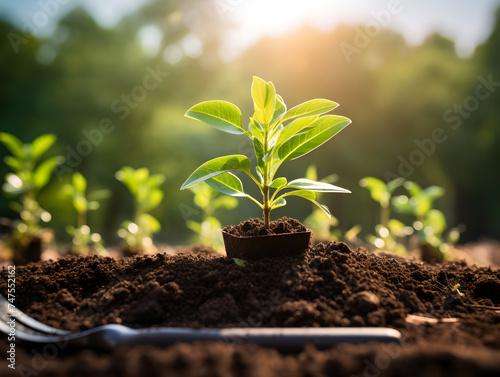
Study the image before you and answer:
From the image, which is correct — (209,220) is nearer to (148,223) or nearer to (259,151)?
(148,223)

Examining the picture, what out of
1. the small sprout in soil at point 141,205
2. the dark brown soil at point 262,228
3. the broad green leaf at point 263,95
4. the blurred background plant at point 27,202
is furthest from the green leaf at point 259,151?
the blurred background plant at point 27,202

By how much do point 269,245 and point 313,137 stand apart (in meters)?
0.46

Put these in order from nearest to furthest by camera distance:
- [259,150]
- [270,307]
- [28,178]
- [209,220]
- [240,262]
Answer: [270,307] < [240,262] < [259,150] < [28,178] < [209,220]

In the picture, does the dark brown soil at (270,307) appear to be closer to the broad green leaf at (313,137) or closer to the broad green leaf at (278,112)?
the broad green leaf at (313,137)

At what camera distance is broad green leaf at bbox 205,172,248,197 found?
1.46 m

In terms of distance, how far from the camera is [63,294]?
1301mm

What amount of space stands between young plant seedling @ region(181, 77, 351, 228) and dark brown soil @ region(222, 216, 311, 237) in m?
0.04

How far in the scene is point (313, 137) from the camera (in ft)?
4.81

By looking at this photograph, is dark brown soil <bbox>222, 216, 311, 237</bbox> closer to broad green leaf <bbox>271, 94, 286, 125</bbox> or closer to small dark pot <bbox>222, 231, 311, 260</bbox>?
small dark pot <bbox>222, 231, 311, 260</bbox>

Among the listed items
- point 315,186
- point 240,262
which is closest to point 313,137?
point 315,186

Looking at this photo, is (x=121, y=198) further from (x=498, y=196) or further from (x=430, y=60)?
(x=498, y=196)

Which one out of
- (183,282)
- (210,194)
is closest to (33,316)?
(183,282)

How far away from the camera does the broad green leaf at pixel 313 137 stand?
4.74 ft

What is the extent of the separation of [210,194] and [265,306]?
79.6 inches
